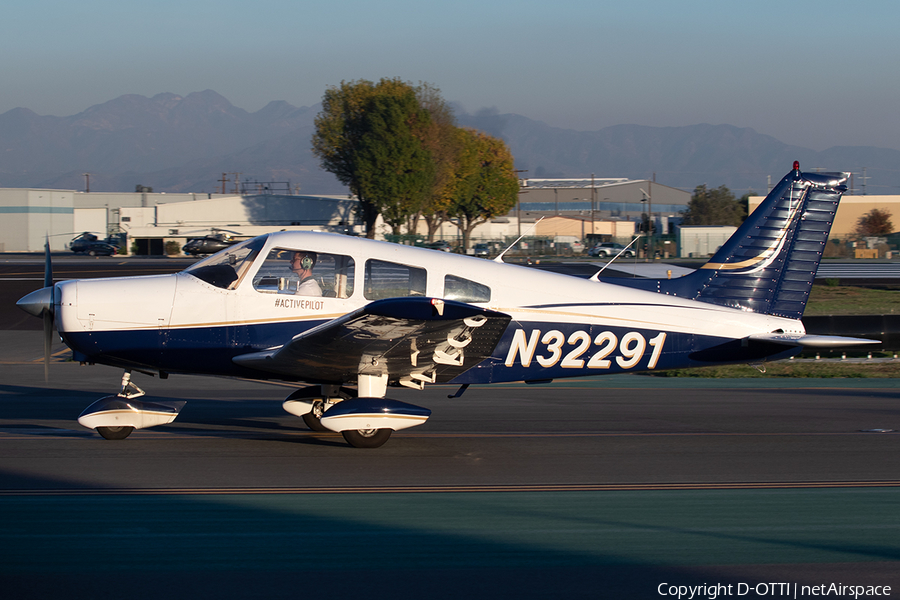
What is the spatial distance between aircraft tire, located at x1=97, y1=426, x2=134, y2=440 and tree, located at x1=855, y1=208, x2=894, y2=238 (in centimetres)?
7290

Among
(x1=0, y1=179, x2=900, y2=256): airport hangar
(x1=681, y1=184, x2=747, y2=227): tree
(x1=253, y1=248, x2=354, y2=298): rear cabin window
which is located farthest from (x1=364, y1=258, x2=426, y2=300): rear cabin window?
(x1=681, y1=184, x2=747, y2=227): tree

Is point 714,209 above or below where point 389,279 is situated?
above

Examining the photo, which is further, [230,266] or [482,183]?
[482,183]

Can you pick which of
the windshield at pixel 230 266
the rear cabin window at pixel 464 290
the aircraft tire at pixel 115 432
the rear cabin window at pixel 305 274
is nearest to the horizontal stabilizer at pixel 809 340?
the rear cabin window at pixel 464 290

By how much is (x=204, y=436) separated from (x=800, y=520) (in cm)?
562

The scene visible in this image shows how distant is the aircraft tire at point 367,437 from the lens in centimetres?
750

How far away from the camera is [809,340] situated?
26.1 feet

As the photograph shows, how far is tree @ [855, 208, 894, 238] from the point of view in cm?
6869

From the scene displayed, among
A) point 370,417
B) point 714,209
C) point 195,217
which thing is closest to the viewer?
point 370,417

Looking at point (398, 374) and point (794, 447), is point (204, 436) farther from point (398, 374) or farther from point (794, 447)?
point (794, 447)

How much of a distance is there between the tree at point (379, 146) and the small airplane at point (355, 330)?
52764mm

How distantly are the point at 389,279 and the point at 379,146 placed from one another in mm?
54860

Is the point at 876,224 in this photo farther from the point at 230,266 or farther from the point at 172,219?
the point at 230,266

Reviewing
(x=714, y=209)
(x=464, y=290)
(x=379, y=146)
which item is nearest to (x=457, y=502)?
(x=464, y=290)
